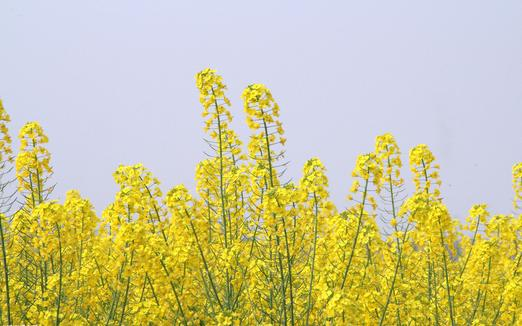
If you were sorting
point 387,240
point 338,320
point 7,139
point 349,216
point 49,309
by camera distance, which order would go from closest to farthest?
point 338,320
point 49,309
point 7,139
point 349,216
point 387,240

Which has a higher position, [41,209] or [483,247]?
[41,209]

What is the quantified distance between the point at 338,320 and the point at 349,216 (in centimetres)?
180

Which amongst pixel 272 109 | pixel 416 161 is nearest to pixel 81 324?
pixel 272 109

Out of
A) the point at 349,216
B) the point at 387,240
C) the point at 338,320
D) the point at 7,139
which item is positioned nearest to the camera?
the point at 338,320

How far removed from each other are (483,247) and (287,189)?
11.5ft

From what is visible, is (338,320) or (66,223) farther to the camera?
(66,223)

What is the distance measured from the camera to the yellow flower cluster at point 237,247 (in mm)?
5584

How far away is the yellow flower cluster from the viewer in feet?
18.3

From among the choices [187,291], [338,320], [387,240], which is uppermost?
[387,240]

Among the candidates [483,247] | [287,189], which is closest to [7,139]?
[287,189]

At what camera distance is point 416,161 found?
23.3 feet

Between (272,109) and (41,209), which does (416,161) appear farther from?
(41,209)

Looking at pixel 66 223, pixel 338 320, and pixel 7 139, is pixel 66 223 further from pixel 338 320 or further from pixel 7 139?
pixel 338 320

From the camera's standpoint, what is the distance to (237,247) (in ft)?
19.8
